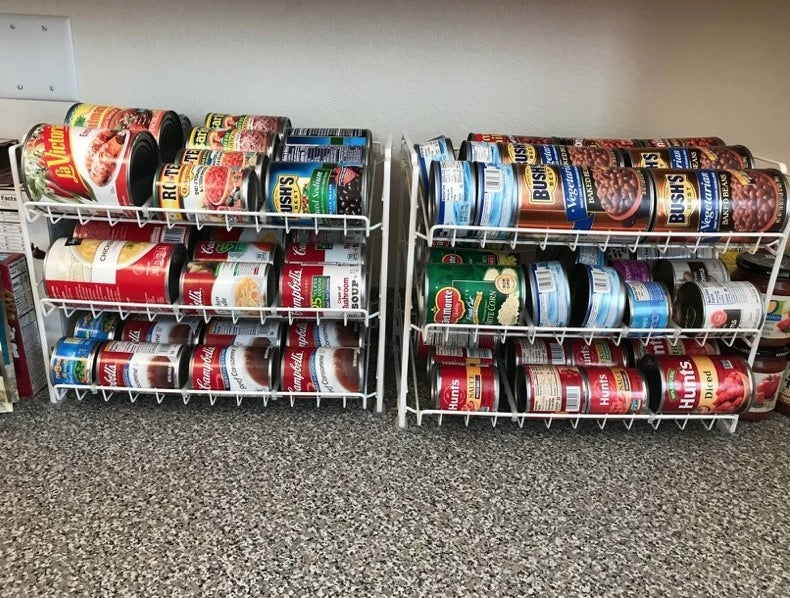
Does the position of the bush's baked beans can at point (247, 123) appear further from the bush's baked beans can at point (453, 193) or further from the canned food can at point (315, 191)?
the bush's baked beans can at point (453, 193)

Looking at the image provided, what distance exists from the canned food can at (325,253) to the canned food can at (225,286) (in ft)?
0.25

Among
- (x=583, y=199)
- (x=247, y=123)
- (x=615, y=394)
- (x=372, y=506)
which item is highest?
(x=247, y=123)

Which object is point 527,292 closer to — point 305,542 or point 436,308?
point 436,308

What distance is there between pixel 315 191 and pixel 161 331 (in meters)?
0.52

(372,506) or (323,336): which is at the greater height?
(323,336)

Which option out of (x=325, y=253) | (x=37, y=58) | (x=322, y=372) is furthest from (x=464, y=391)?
(x=37, y=58)

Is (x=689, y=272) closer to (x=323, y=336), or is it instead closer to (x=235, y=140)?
(x=323, y=336)

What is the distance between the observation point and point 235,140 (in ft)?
4.32

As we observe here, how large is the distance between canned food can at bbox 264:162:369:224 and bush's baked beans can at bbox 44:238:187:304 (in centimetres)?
27

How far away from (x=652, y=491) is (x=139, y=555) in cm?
92

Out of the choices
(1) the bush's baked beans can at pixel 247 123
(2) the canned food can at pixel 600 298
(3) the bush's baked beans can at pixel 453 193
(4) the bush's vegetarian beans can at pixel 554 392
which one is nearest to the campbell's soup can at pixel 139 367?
(1) the bush's baked beans can at pixel 247 123

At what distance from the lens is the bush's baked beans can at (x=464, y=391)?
1.27 m

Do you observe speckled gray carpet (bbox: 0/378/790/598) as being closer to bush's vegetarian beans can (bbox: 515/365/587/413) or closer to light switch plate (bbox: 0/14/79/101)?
bush's vegetarian beans can (bbox: 515/365/587/413)

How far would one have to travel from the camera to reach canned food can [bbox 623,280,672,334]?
1199 millimetres
